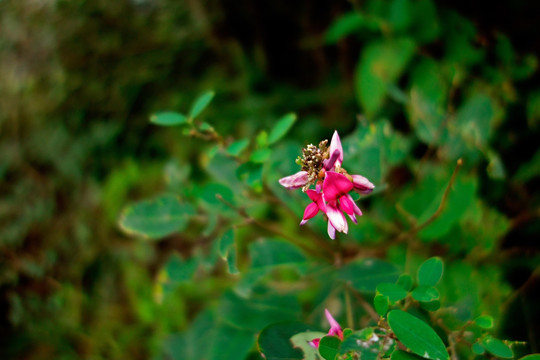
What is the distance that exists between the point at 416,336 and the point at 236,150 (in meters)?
0.48

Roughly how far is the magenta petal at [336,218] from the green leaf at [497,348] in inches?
12.7

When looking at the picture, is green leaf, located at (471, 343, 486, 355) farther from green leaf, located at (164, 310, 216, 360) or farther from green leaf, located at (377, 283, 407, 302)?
green leaf, located at (164, 310, 216, 360)

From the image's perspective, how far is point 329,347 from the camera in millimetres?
625

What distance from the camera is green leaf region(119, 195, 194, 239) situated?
1.05m

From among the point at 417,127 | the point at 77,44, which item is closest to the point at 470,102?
the point at 417,127

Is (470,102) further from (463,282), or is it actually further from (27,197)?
(27,197)

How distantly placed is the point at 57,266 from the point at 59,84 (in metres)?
1.14

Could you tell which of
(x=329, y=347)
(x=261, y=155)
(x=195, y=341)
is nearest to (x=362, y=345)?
(x=329, y=347)

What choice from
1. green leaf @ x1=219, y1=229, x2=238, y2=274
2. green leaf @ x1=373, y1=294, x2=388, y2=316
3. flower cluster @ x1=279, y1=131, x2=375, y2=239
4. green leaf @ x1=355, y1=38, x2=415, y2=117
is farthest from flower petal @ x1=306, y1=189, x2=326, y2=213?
green leaf @ x1=355, y1=38, x2=415, y2=117

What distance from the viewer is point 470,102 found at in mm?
1229

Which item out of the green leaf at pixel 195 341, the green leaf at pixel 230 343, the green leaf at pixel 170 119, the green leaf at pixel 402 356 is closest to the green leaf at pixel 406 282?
the green leaf at pixel 402 356

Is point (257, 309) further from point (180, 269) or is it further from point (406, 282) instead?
point (406, 282)

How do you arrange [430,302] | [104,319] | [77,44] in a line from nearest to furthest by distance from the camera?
[430,302]
[104,319]
[77,44]

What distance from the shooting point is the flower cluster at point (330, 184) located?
571 millimetres
